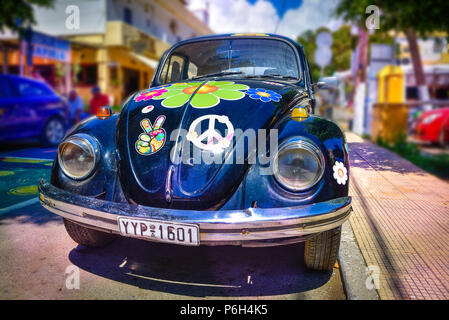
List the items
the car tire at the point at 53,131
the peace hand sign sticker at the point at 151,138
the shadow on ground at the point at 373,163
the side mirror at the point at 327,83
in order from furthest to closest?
1. the car tire at the point at 53,131
2. the shadow on ground at the point at 373,163
3. the side mirror at the point at 327,83
4. the peace hand sign sticker at the point at 151,138

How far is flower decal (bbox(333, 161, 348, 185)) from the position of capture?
7.27 ft

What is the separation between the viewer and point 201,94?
279cm

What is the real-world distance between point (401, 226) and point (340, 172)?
4.68 feet

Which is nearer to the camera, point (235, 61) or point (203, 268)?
point (203, 268)

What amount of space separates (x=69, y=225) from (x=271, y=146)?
1646 mm

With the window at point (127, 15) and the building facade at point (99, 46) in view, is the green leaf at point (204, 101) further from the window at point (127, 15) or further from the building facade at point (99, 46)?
the window at point (127, 15)

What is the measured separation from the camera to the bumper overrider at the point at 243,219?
2.00 m

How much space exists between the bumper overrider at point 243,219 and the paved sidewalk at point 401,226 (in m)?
0.61

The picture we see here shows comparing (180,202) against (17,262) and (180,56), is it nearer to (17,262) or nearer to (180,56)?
(17,262)

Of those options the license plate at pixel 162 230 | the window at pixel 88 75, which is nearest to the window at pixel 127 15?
the window at pixel 88 75

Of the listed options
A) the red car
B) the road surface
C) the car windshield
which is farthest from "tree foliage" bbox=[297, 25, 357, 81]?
the road surface

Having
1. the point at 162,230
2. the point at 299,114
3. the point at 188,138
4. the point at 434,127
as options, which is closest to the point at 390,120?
the point at 434,127

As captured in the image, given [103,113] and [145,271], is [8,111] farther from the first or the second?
[145,271]

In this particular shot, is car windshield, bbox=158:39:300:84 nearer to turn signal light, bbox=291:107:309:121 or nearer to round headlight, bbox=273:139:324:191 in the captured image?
turn signal light, bbox=291:107:309:121
